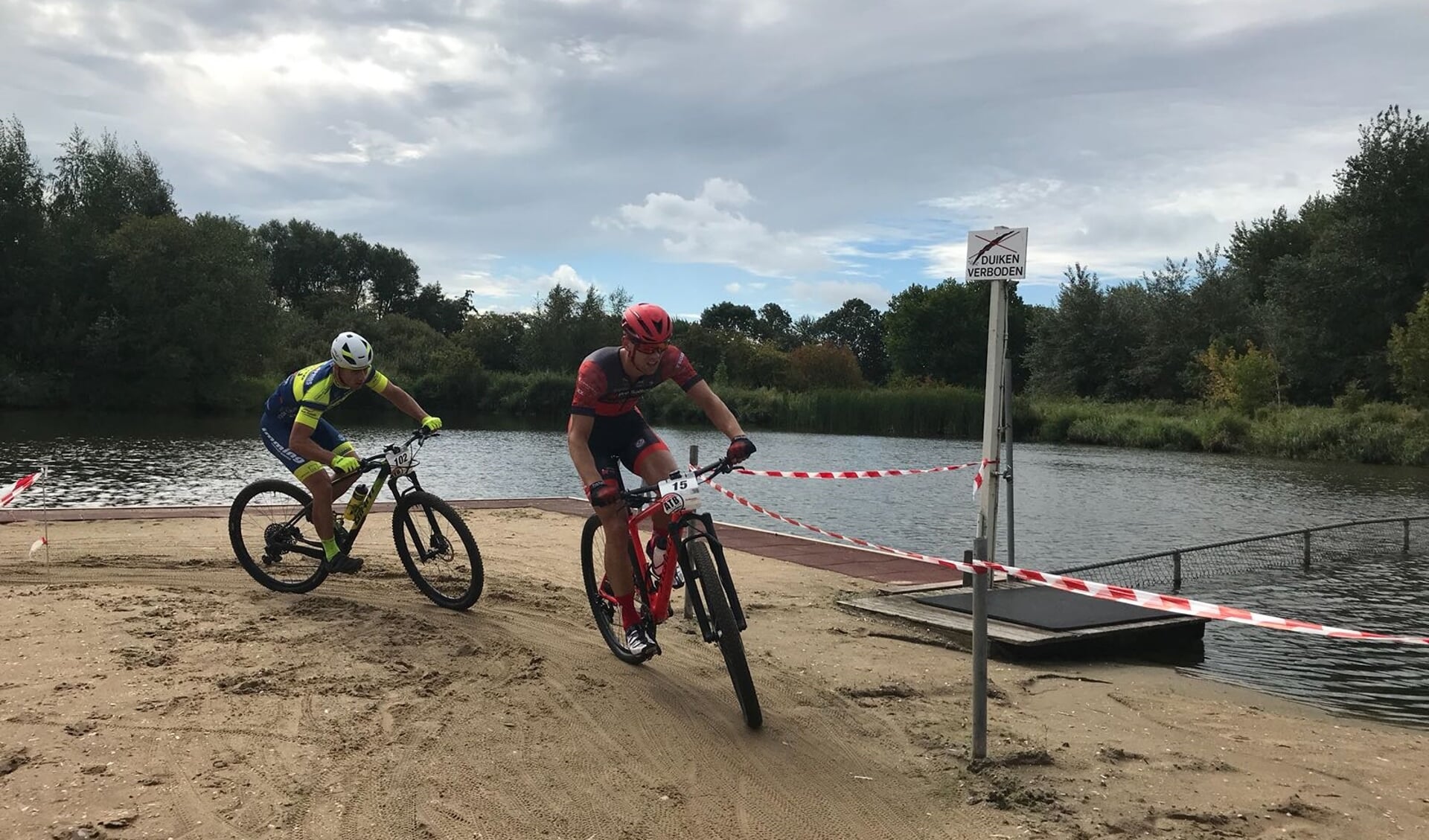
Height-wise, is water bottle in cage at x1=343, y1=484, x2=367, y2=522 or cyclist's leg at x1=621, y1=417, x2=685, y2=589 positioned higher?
cyclist's leg at x1=621, y1=417, x2=685, y2=589

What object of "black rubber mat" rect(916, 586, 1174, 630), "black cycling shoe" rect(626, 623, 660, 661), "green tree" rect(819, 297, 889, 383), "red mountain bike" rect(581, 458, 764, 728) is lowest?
"black rubber mat" rect(916, 586, 1174, 630)

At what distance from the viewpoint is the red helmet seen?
5.04 m

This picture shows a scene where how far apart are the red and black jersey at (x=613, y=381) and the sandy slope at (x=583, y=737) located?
1.43 m

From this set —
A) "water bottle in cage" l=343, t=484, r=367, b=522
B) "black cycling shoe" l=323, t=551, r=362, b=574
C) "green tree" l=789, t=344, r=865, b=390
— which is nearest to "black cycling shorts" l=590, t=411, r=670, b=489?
"water bottle in cage" l=343, t=484, r=367, b=522

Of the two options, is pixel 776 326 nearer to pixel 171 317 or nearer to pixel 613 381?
pixel 171 317

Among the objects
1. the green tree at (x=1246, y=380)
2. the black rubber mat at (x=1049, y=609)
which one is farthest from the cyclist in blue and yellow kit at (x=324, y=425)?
the green tree at (x=1246, y=380)

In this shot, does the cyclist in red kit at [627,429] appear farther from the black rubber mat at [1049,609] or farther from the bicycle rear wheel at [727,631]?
the black rubber mat at [1049,609]

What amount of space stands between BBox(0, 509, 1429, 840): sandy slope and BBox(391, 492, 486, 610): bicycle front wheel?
0.21m

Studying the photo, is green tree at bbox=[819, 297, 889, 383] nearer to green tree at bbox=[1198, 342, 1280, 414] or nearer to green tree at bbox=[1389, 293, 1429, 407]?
green tree at bbox=[1198, 342, 1280, 414]

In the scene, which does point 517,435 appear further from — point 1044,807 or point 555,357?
point 1044,807

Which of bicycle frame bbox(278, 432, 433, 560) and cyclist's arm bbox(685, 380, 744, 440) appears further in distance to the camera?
bicycle frame bbox(278, 432, 433, 560)

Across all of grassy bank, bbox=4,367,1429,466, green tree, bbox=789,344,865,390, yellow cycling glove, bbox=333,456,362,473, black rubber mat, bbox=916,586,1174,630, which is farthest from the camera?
green tree, bbox=789,344,865,390

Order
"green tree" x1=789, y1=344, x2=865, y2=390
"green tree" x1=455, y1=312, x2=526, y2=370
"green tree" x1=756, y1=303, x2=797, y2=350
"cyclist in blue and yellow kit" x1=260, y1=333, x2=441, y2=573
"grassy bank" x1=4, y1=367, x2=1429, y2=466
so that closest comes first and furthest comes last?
1. "cyclist in blue and yellow kit" x1=260, y1=333, x2=441, y2=573
2. "grassy bank" x1=4, y1=367, x2=1429, y2=466
3. "green tree" x1=789, y1=344, x2=865, y2=390
4. "green tree" x1=455, y1=312, x2=526, y2=370
5. "green tree" x1=756, y1=303, x2=797, y2=350

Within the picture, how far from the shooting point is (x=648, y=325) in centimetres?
503
